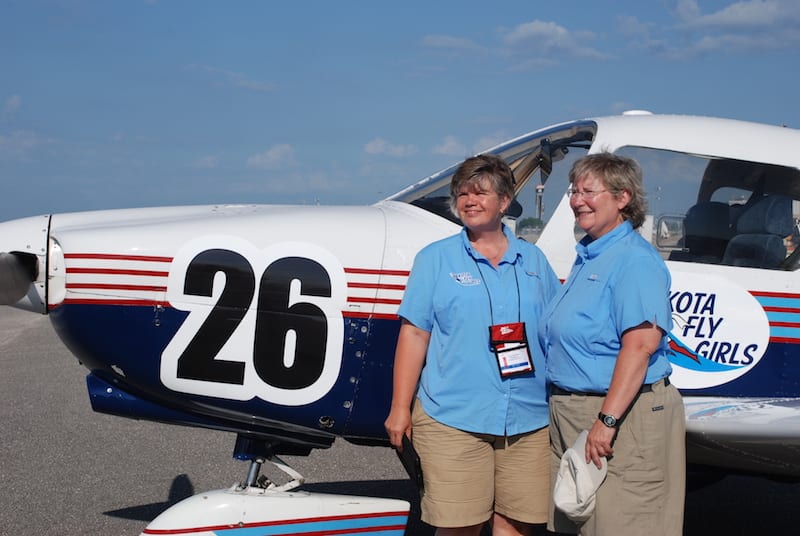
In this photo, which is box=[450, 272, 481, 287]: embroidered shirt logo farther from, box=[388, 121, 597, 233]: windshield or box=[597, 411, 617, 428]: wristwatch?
box=[388, 121, 597, 233]: windshield

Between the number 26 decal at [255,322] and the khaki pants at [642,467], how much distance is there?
1.16 meters

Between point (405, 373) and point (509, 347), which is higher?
point (509, 347)

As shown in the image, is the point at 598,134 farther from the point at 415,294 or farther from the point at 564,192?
the point at 415,294

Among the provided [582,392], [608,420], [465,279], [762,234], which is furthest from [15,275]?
[762,234]

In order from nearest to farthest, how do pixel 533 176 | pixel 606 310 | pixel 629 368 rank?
pixel 629 368 < pixel 606 310 < pixel 533 176

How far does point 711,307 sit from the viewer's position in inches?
149

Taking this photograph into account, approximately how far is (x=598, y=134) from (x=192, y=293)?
79.6 inches

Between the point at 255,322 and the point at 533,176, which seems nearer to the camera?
the point at 255,322

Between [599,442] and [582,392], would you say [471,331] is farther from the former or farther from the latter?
[599,442]

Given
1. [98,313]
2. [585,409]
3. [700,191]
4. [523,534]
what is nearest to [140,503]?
[98,313]

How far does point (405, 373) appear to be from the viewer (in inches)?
122

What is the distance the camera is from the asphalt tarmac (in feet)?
16.8

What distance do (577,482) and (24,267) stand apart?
7.88ft

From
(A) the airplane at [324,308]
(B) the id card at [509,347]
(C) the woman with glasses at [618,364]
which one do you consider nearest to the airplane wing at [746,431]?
(A) the airplane at [324,308]
